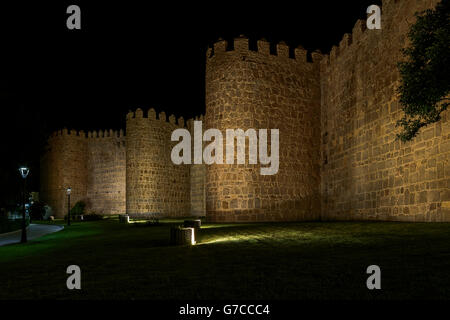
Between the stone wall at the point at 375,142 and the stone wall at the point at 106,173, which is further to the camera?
the stone wall at the point at 106,173

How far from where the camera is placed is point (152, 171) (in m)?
26.9

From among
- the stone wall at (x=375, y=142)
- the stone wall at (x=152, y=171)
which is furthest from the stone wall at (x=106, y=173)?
the stone wall at (x=375, y=142)

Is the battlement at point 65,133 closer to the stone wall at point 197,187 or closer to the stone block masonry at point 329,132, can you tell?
the stone wall at point 197,187

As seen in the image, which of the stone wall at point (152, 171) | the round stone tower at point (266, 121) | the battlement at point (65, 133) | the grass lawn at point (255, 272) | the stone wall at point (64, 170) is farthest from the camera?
the battlement at point (65, 133)

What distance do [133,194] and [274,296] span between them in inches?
927

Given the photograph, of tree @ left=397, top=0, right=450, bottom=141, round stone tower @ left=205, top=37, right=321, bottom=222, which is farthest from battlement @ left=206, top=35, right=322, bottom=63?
tree @ left=397, top=0, right=450, bottom=141

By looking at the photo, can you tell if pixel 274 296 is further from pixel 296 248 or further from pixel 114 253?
pixel 114 253

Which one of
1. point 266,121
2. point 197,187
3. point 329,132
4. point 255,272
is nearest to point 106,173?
point 197,187

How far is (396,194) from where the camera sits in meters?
12.5

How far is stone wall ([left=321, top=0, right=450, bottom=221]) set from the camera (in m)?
11.0

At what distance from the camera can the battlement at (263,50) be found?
16672mm

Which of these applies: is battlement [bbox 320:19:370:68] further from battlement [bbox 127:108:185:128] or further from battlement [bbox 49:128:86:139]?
battlement [bbox 49:128:86:139]

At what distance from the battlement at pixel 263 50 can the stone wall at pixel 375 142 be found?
42.0 inches
